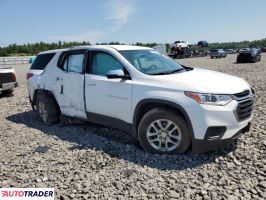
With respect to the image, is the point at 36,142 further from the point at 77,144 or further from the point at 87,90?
the point at 87,90

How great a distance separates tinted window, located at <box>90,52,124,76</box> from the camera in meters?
5.22

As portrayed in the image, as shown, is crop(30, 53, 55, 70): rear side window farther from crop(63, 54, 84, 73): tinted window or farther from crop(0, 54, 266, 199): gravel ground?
crop(0, 54, 266, 199): gravel ground

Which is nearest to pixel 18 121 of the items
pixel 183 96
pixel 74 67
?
pixel 74 67

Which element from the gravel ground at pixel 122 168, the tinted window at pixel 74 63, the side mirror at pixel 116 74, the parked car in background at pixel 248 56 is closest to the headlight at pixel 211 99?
the gravel ground at pixel 122 168

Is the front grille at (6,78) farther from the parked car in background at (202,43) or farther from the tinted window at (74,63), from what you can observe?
the parked car in background at (202,43)

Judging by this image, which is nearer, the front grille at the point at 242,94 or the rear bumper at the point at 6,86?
the front grille at the point at 242,94

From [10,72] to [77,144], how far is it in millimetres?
6689

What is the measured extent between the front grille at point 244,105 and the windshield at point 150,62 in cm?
131

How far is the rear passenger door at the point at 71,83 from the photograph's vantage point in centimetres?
573

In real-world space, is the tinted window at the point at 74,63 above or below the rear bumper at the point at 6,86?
above

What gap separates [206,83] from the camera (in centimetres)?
428

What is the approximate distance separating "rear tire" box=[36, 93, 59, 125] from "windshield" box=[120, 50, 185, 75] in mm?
2300

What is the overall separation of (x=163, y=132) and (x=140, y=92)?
0.74m

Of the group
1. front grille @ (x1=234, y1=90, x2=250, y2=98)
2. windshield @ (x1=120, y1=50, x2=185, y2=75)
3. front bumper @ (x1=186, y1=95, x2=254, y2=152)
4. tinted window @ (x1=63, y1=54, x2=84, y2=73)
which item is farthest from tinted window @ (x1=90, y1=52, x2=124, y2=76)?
front grille @ (x1=234, y1=90, x2=250, y2=98)
